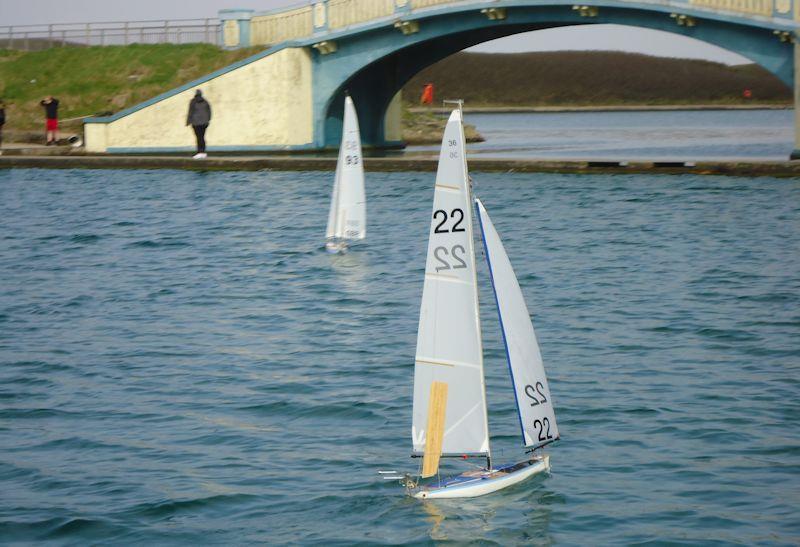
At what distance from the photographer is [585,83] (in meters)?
180

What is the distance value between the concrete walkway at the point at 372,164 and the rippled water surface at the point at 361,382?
6.10m

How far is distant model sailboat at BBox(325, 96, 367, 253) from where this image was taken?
Answer: 30406 millimetres

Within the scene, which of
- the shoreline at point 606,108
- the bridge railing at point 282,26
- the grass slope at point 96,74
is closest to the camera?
the bridge railing at point 282,26

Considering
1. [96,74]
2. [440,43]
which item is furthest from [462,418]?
[96,74]

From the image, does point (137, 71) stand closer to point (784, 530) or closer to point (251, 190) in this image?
point (251, 190)

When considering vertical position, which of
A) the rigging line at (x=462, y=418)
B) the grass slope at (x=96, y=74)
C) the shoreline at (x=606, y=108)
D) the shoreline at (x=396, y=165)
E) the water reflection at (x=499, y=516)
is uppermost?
the grass slope at (x=96, y=74)

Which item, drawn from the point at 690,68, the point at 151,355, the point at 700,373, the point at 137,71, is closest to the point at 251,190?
the point at 137,71

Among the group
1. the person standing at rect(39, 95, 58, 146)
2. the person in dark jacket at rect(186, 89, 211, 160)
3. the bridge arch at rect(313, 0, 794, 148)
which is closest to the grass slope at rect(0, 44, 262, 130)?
the person standing at rect(39, 95, 58, 146)

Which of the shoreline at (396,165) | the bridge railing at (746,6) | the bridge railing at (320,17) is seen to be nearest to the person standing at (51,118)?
the shoreline at (396,165)

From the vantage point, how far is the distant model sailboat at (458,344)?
40.5 feet

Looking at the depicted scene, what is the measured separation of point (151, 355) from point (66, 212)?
841 inches

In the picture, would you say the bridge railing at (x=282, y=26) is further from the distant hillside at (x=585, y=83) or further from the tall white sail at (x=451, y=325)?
the distant hillside at (x=585, y=83)

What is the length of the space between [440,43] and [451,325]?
155 feet

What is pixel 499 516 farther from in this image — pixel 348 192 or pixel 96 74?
pixel 96 74
